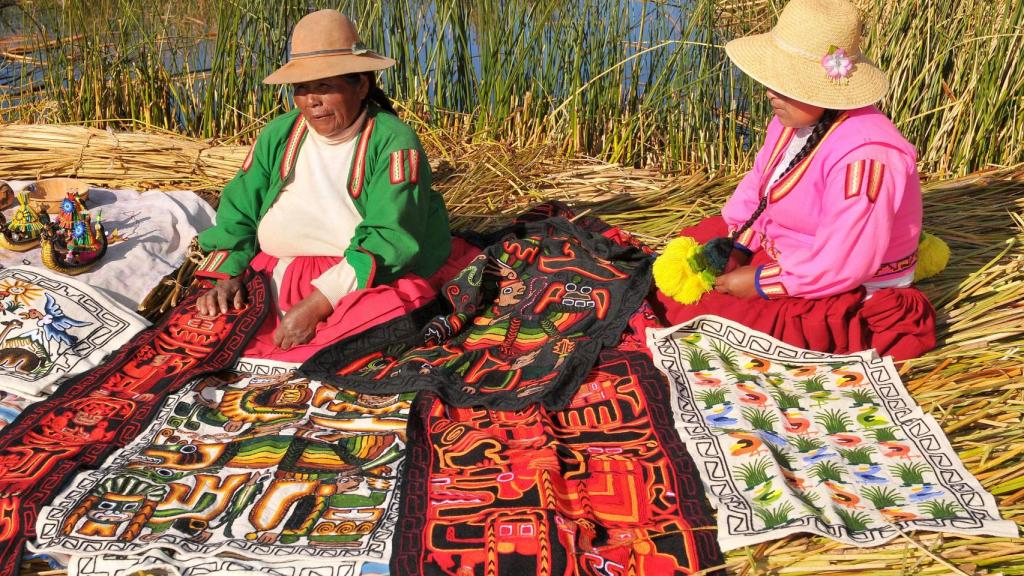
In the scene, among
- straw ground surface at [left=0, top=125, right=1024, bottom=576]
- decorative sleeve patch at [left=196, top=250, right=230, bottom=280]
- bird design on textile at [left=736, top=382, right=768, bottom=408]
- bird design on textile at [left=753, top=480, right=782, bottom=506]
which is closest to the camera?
straw ground surface at [left=0, top=125, right=1024, bottom=576]

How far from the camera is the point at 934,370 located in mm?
2820

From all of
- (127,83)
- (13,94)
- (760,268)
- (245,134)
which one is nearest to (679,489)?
(760,268)

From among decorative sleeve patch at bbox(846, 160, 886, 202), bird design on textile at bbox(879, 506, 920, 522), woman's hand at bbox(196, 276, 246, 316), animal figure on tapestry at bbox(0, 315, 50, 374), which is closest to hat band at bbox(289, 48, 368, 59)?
woman's hand at bbox(196, 276, 246, 316)

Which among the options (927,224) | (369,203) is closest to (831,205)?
(927,224)

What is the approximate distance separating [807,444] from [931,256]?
1.05 metres

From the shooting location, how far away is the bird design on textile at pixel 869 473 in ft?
7.67

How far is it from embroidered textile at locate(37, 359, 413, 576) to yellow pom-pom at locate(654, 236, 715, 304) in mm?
932

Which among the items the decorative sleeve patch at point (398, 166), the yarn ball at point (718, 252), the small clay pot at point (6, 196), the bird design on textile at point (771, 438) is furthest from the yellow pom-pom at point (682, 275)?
the small clay pot at point (6, 196)

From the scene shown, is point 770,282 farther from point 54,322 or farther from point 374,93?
point 54,322

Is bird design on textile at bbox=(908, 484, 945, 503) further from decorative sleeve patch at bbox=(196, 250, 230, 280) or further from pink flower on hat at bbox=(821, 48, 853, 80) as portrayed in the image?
decorative sleeve patch at bbox=(196, 250, 230, 280)

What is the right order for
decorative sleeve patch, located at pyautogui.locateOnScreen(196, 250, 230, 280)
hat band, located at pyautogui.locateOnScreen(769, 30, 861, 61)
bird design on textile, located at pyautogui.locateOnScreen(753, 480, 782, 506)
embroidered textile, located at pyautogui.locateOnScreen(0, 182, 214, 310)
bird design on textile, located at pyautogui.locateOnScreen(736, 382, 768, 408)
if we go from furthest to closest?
embroidered textile, located at pyautogui.locateOnScreen(0, 182, 214, 310), decorative sleeve patch, located at pyautogui.locateOnScreen(196, 250, 230, 280), hat band, located at pyautogui.locateOnScreen(769, 30, 861, 61), bird design on textile, located at pyautogui.locateOnScreen(736, 382, 768, 408), bird design on textile, located at pyautogui.locateOnScreen(753, 480, 782, 506)

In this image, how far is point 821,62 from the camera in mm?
2785

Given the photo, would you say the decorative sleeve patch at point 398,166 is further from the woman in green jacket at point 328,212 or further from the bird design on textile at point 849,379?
the bird design on textile at point 849,379

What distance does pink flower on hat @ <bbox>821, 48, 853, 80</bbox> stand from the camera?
108 inches
